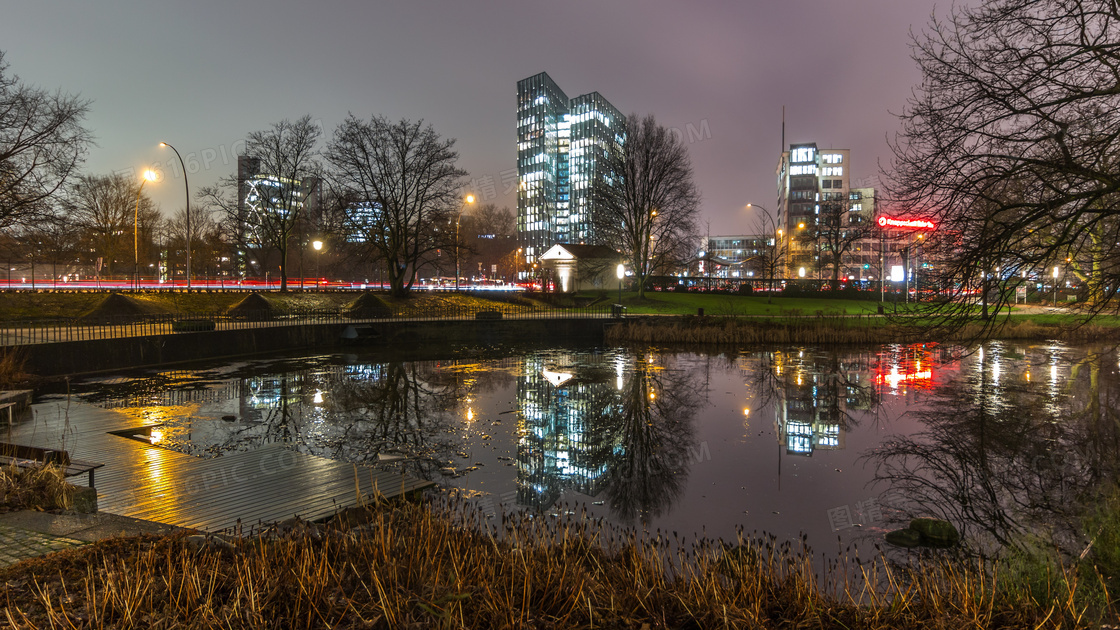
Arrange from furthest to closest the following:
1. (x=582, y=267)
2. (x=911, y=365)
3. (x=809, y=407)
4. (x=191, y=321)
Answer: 1. (x=582, y=267)
2. (x=191, y=321)
3. (x=911, y=365)
4. (x=809, y=407)

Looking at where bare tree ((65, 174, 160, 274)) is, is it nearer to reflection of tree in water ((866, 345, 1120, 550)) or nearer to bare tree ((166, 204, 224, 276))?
bare tree ((166, 204, 224, 276))

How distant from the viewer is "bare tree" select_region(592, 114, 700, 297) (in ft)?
169

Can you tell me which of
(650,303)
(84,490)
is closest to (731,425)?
(84,490)

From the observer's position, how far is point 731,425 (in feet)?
46.5

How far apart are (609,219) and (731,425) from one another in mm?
40533

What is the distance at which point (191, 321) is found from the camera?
24406 mm

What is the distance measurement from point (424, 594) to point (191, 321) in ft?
79.9

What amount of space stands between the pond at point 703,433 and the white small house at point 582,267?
3146 cm

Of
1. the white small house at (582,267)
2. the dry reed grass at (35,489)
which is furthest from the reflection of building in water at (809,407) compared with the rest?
the white small house at (582,267)

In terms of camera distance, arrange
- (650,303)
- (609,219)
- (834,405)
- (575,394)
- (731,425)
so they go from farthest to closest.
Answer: (609,219) → (650,303) → (575,394) → (834,405) → (731,425)

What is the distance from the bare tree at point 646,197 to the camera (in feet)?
169

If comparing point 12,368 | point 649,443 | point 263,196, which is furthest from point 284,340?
point 263,196

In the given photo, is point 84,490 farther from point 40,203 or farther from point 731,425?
point 40,203

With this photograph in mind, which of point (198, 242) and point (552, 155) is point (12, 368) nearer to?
point (198, 242)
